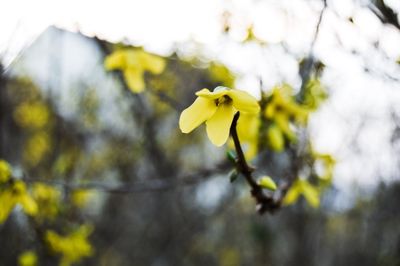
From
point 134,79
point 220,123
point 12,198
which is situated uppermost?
point 220,123

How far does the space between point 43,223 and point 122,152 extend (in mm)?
2434

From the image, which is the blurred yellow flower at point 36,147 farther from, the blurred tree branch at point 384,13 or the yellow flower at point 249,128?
the blurred tree branch at point 384,13

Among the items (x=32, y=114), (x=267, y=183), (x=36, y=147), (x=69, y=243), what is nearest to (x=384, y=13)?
(x=267, y=183)

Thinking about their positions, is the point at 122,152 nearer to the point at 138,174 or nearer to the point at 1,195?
the point at 138,174

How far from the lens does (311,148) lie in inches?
111

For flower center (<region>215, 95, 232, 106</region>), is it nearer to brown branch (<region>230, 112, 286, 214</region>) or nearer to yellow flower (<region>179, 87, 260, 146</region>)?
yellow flower (<region>179, 87, 260, 146</region>)

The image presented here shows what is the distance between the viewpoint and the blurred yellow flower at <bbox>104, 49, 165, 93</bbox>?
2961 mm

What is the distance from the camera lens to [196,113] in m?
1.51

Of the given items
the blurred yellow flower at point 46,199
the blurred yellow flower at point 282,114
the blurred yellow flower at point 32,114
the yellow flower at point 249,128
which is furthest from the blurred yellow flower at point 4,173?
the blurred yellow flower at point 32,114

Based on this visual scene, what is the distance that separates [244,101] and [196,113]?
188mm

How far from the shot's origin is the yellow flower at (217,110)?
4.65 ft

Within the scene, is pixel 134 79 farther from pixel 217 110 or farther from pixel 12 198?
pixel 217 110

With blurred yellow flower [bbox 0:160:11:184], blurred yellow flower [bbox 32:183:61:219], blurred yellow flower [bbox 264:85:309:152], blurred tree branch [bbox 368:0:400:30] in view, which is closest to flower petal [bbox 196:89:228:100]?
blurred tree branch [bbox 368:0:400:30]

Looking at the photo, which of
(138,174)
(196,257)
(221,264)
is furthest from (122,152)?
(221,264)
